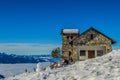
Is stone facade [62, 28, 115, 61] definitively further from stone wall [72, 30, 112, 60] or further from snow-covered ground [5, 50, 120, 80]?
snow-covered ground [5, 50, 120, 80]

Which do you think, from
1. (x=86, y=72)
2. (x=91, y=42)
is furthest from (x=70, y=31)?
(x=86, y=72)

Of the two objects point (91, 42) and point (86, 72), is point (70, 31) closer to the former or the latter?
point (91, 42)

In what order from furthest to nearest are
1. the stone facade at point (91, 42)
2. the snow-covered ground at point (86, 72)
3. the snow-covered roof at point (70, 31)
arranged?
the snow-covered roof at point (70, 31)
the stone facade at point (91, 42)
the snow-covered ground at point (86, 72)

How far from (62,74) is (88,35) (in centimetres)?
5621

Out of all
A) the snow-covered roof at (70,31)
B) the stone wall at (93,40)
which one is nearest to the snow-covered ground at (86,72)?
the stone wall at (93,40)

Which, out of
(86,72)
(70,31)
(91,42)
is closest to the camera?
(86,72)

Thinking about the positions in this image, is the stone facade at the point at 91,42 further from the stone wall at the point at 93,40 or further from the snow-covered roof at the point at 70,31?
the snow-covered roof at the point at 70,31

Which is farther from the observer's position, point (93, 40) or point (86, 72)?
point (93, 40)

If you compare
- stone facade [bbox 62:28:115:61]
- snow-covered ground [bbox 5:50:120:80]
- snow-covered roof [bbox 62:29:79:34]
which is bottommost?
snow-covered ground [bbox 5:50:120:80]

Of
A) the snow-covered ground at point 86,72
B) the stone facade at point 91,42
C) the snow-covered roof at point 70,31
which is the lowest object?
the snow-covered ground at point 86,72

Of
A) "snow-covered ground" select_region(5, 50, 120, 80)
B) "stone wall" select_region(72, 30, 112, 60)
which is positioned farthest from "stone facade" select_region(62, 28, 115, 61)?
"snow-covered ground" select_region(5, 50, 120, 80)

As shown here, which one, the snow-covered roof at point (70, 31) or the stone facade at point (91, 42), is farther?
the snow-covered roof at point (70, 31)

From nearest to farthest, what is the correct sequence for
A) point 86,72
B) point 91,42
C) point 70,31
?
point 86,72
point 91,42
point 70,31

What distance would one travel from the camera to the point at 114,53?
22.0 meters
